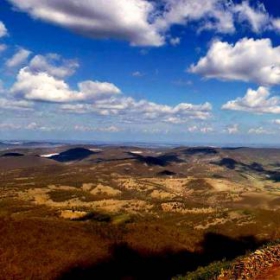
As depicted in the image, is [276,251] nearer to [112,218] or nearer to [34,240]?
[34,240]

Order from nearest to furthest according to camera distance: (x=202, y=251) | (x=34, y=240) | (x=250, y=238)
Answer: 1. (x=34, y=240)
2. (x=202, y=251)
3. (x=250, y=238)

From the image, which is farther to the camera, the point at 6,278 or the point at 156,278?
the point at 156,278

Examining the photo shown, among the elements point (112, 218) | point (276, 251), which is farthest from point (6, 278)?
point (112, 218)

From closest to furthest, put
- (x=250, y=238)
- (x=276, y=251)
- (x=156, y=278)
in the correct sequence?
(x=276, y=251) < (x=156, y=278) < (x=250, y=238)

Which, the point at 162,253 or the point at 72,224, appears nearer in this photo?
the point at 162,253

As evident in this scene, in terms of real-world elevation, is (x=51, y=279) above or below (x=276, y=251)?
below

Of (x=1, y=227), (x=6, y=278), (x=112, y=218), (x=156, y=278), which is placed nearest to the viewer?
(x=6, y=278)

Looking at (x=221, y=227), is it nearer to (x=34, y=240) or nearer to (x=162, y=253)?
(x=162, y=253)

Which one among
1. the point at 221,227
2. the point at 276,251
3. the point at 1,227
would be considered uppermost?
the point at 276,251

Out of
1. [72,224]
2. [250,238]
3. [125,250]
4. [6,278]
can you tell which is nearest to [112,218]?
[72,224]
